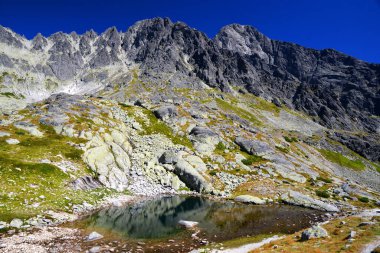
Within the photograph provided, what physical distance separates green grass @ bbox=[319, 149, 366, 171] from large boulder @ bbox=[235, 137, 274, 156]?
56.5 meters

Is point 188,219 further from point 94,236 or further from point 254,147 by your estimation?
point 254,147

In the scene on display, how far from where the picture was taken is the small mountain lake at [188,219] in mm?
34000

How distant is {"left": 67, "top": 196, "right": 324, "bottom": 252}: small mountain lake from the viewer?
112 feet

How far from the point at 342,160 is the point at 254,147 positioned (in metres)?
73.3

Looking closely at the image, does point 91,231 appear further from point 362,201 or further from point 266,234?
point 362,201

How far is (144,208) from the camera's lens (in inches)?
2013

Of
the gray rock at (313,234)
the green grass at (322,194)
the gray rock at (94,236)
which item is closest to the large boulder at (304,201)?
the green grass at (322,194)

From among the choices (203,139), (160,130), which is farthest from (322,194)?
(160,130)

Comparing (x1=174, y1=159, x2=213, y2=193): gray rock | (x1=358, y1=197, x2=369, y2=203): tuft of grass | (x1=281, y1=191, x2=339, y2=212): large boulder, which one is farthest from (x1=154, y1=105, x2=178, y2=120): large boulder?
(x1=358, y1=197, x2=369, y2=203): tuft of grass

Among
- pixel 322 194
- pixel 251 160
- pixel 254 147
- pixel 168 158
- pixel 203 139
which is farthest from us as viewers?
pixel 254 147

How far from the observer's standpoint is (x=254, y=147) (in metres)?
99.0

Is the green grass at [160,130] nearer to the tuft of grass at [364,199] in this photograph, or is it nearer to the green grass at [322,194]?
the green grass at [322,194]

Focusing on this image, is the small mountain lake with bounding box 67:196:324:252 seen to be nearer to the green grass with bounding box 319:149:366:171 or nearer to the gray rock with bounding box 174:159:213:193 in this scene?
the gray rock with bounding box 174:159:213:193

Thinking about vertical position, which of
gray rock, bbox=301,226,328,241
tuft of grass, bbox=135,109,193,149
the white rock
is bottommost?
the white rock
